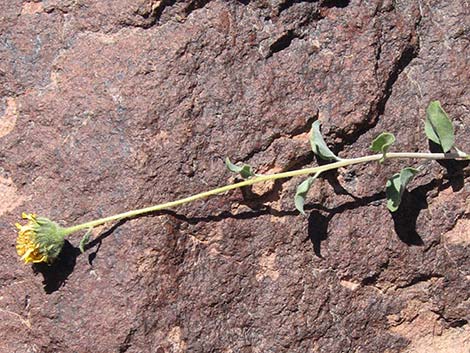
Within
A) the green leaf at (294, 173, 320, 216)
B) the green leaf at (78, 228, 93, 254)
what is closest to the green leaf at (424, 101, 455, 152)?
the green leaf at (294, 173, 320, 216)

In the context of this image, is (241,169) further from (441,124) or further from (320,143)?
(441,124)

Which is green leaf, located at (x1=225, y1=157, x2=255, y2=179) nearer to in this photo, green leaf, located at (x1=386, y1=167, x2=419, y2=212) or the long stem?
the long stem

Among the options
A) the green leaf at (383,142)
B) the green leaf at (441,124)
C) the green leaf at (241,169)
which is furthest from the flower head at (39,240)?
the green leaf at (441,124)

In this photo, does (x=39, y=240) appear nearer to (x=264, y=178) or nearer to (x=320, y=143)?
(x=264, y=178)

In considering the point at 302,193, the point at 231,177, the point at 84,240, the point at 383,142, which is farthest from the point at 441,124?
the point at 84,240

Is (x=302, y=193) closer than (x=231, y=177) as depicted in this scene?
Yes

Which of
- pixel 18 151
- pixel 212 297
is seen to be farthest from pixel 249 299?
pixel 18 151

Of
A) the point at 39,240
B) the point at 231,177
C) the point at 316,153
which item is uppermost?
the point at 39,240

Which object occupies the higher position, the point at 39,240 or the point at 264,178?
the point at 39,240
